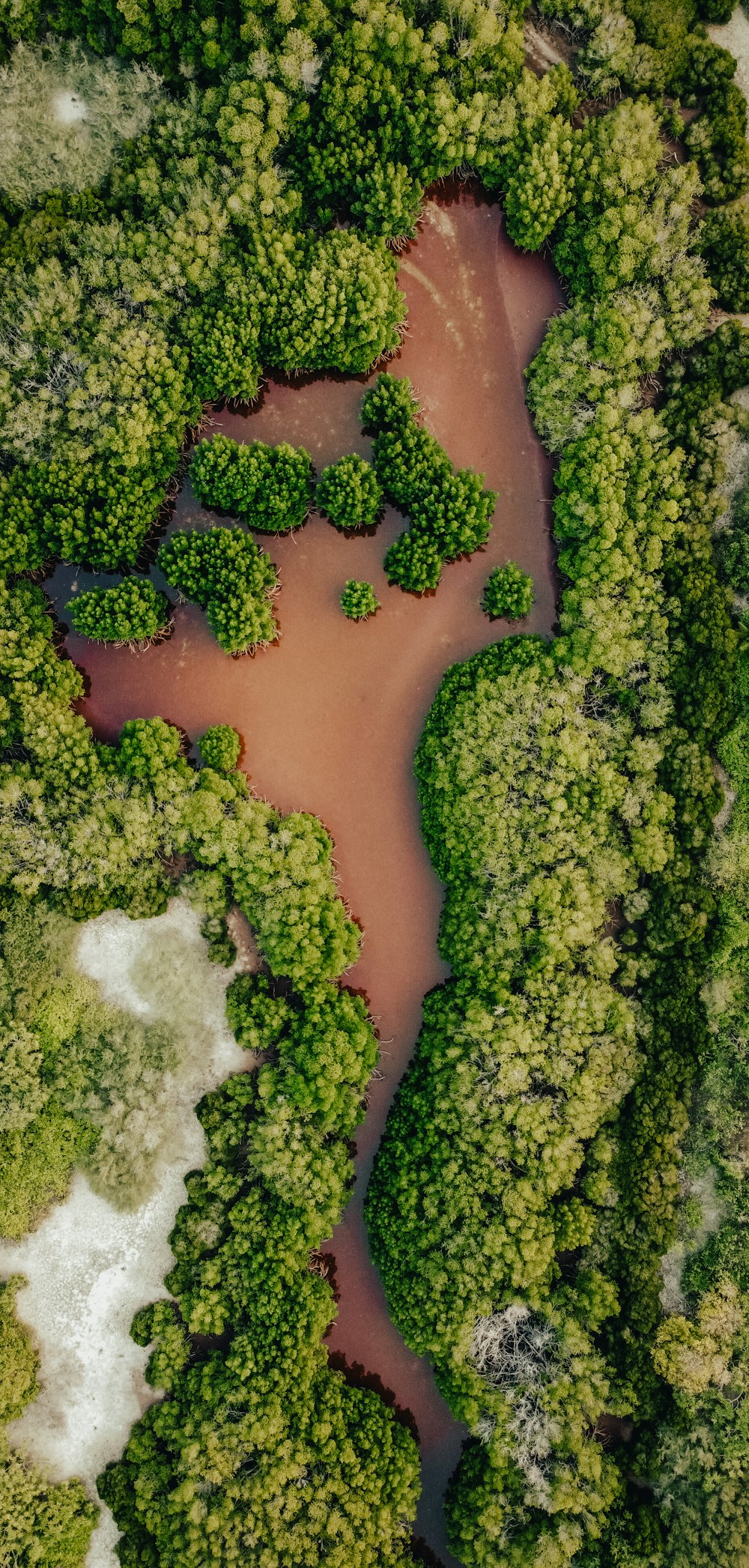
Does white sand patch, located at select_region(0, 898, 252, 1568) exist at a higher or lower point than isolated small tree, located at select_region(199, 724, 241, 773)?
lower

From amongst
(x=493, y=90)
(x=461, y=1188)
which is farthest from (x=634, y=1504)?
(x=493, y=90)

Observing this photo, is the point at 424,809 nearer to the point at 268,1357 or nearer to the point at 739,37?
the point at 268,1357

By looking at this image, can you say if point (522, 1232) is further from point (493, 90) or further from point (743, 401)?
point (493, 90)

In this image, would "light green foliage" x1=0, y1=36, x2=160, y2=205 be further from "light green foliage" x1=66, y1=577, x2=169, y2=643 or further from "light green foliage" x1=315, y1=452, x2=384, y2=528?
"light green foliage" x1=66, y1=577, x2=169, y2=643

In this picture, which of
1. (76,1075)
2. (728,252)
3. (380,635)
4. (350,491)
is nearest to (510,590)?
(380,635)

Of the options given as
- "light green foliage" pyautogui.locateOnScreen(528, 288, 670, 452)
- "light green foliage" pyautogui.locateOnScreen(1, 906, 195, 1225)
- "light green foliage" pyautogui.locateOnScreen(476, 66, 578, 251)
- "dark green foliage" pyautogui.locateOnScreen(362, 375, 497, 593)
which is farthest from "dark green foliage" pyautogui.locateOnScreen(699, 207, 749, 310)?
"light green foliage" pyautogui.locateOnScreen(1, 906, 195, 1225)

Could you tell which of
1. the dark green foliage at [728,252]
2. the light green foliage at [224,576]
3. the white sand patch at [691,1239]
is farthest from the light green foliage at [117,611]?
the white sand patch at [691,1239]

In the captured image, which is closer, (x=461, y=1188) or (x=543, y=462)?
(x=461, y=1188)
